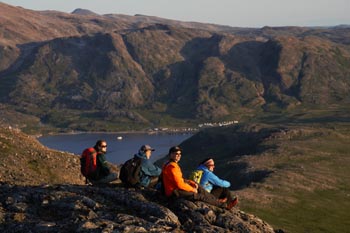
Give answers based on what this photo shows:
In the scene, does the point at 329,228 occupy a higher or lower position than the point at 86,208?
lower

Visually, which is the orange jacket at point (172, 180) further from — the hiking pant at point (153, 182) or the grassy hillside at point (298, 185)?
the grassy hillside at point (298, 185)

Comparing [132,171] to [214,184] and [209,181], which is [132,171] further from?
[214,184]

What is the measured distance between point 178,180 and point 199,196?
1368 mm

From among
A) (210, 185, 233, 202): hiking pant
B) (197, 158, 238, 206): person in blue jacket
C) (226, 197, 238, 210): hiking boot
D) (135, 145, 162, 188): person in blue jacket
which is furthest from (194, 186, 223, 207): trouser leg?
(135, 145, 162, 188): person in blue jacket

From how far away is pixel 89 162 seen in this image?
1266 inches

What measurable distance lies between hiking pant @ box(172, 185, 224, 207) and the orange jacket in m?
0.20

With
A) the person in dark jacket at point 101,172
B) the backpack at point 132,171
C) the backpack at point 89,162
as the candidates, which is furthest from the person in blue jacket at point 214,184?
the backpack at point 89,162

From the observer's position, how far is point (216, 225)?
2494cm

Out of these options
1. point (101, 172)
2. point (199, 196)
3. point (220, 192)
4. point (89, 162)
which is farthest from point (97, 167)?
point (199, 196)

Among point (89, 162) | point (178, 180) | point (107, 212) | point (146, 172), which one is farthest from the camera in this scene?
point (89, 162)

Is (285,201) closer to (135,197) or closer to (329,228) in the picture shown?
(329,228)

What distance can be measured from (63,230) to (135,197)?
5.63m

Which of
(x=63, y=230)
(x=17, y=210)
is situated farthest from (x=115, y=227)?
(x=17, y=210)

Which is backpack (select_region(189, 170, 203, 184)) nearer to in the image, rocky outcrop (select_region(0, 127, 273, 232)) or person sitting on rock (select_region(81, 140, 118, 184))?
rocky outcrop (select_region(0, 127, 273, 232))
